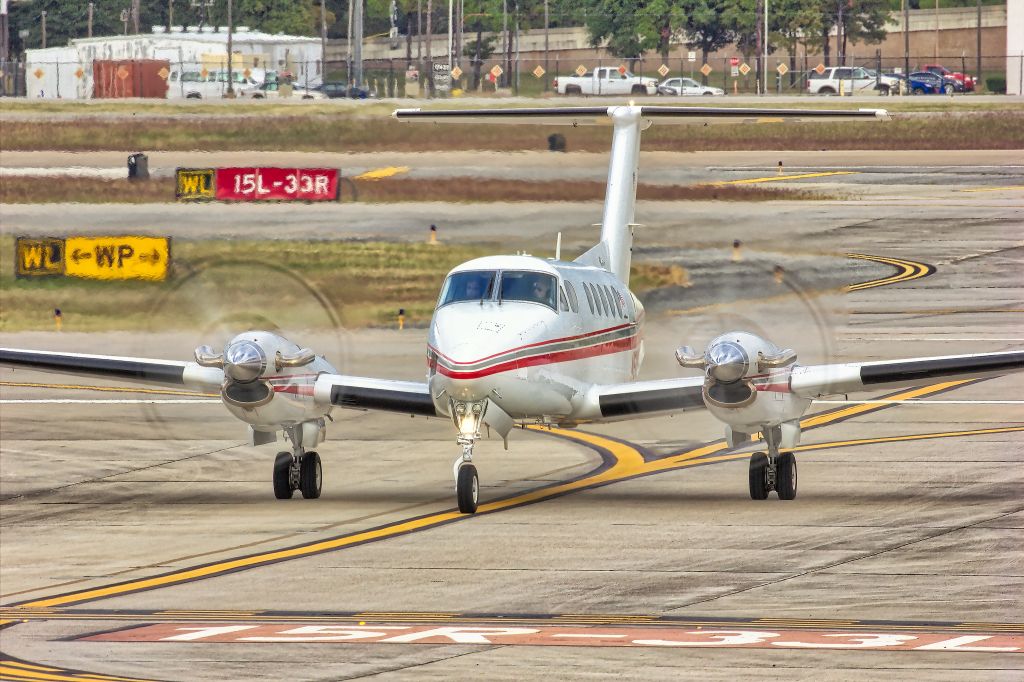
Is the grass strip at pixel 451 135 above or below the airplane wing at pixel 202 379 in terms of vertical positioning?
above

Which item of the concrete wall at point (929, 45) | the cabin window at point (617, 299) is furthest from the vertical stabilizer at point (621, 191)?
the concrete wall at point (929, 45)

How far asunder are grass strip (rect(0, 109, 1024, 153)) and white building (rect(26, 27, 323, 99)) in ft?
118

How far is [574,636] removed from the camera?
→ 16.0m

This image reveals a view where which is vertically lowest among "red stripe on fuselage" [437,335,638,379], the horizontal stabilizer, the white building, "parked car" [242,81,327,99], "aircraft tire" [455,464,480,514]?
"aircraft tire" [455,464,480,514]

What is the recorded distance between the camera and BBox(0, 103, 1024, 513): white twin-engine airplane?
2223 centimetres

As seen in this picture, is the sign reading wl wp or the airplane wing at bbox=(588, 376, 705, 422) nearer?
the airplane wing at bbox=(588, 376, 705, 422)

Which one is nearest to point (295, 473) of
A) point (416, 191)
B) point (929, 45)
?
point (416, 191)

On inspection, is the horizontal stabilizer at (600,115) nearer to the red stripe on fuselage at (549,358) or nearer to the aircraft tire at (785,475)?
the red stripe on fuselage at (549,358)

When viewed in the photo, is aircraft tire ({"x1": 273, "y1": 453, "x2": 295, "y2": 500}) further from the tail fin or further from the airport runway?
the tail fin

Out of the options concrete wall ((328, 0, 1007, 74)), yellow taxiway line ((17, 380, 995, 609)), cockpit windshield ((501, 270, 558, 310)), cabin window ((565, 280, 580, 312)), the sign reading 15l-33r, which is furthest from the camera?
concrete wall ((328, 0, 1007, 74))

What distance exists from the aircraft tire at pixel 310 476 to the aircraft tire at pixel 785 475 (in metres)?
6.37

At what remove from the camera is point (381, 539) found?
69.6 ft

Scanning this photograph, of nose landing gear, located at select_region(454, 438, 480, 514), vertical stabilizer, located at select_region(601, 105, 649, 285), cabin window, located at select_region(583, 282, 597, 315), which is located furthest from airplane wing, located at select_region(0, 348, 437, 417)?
vertical stabilizer, located at select_region(601, 105, 649, 285)

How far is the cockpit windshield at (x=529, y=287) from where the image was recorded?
23016 millimetres
